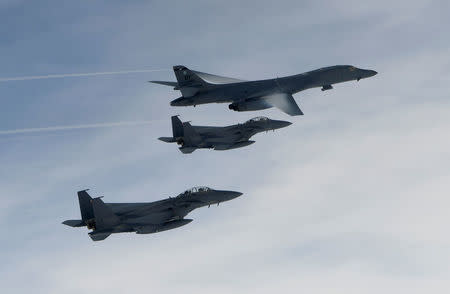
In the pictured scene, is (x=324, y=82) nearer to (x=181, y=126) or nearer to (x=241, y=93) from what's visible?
(x=241, y=93)

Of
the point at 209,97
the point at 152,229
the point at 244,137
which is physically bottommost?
the point at 152,229

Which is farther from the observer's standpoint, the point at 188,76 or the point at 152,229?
the point at 188,76

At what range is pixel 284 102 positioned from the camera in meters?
105

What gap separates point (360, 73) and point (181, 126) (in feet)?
111

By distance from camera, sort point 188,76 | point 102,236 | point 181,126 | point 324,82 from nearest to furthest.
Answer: point 102,236 < point 181,126 < point 188,76 < point 324,82

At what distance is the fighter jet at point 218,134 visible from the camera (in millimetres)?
96438

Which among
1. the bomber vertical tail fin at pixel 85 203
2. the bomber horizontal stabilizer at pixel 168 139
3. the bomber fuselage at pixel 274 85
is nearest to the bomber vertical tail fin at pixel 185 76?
the bomber fuselage at pixel 274 85

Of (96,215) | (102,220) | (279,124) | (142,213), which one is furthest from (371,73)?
(96,215)

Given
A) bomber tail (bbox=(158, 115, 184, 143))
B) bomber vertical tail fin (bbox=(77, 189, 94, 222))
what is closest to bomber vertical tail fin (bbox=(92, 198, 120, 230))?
bomber vertical tail fin (bbox=(77, 189, 94, 222))

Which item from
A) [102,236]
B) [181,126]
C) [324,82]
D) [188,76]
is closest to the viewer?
[102,236]

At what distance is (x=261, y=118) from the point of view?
333 ft

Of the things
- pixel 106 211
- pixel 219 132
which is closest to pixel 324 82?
pixel 219 132

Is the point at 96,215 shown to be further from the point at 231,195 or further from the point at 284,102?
the point at 284,102

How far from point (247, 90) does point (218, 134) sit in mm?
9912
